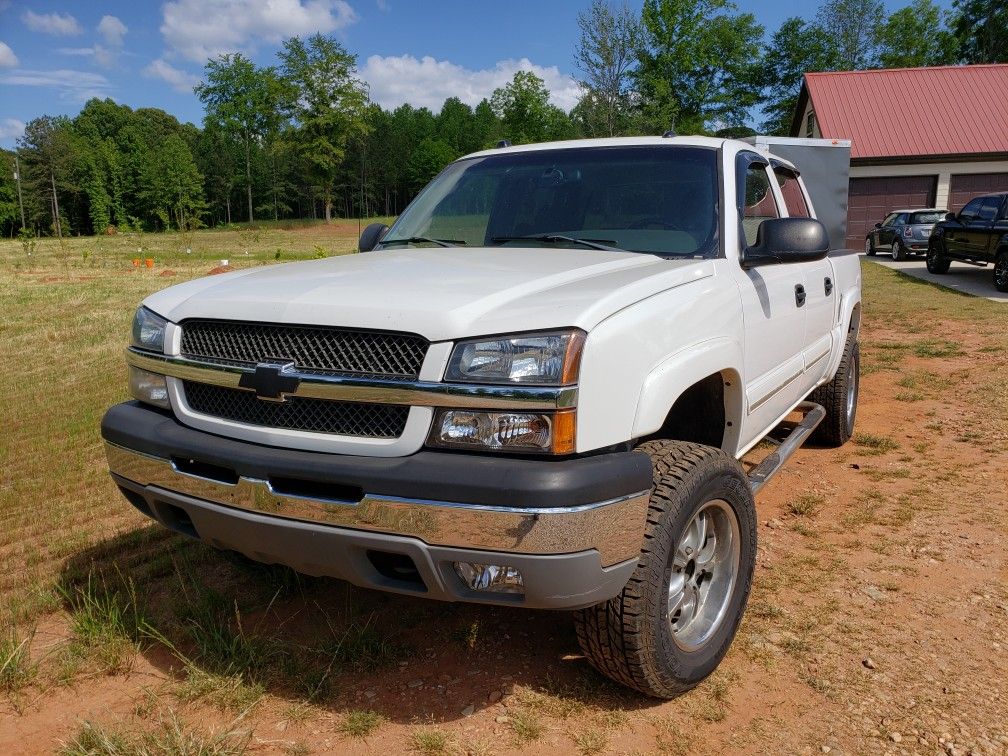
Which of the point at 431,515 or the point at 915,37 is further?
the point at 915,37

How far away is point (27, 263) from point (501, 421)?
1150 inches

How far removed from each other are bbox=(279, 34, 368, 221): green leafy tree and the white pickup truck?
247 feet

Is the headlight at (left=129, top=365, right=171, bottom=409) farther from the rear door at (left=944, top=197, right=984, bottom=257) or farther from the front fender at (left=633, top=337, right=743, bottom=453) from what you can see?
the rear door at (left=944, top=197, right=984, bottom=257)

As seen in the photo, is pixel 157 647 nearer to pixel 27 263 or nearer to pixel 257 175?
pixel 27 263

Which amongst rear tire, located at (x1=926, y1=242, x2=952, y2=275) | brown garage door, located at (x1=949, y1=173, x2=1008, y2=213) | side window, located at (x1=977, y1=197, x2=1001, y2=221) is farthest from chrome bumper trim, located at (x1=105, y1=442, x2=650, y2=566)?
brown garage door, located at (x1=949, y1=173, x2=1008, y2=213)

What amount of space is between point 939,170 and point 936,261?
10.1m

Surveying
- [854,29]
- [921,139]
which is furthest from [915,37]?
[921,139]

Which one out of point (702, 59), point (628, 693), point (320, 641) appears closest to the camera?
point (628, 693)

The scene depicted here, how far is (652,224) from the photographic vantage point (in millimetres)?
3514

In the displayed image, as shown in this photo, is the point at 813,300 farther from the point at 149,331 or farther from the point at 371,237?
the point at 149,331

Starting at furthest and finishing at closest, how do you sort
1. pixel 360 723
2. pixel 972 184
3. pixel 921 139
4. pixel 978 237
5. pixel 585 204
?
pixel 921 139 < pixel 972 184 < pixel 978 237 < pixel 585 204 < pixel 360 723

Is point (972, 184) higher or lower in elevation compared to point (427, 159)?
lower

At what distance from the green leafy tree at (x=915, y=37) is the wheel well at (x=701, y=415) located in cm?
6330

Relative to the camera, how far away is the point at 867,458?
5648 millimetres
